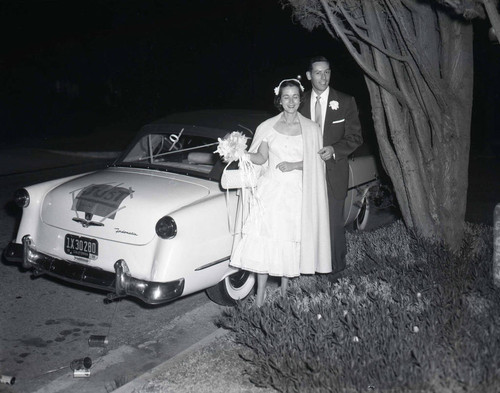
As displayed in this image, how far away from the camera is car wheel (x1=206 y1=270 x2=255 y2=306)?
5367mm

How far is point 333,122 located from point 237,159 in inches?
45.5

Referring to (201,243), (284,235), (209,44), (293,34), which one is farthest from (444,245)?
(209,44)

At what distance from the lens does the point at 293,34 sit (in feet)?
73.2

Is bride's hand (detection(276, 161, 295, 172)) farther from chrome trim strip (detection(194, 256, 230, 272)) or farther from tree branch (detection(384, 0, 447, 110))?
tree branch (detection(384, 0, 447, 110))

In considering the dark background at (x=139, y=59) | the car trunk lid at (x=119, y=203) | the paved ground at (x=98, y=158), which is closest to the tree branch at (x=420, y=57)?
the car trunk lid at (x=119, y=203)

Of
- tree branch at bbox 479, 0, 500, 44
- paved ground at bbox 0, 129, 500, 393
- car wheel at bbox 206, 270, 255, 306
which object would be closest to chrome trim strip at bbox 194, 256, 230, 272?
car wheel at bbox 206, 270, 255, 306

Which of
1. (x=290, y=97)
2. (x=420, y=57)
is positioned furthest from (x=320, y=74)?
(x=420, y=57)

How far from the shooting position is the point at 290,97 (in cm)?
464

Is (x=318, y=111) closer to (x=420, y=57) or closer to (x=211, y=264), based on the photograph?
(x=420, y=57)

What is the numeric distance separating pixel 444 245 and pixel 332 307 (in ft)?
6.14

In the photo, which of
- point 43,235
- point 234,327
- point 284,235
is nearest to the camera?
point 234,327

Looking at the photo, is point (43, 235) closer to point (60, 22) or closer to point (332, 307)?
point (332, 307)

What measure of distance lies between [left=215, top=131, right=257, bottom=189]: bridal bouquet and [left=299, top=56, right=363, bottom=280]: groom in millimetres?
884

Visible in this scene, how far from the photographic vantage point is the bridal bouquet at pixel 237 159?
4.51 meters
